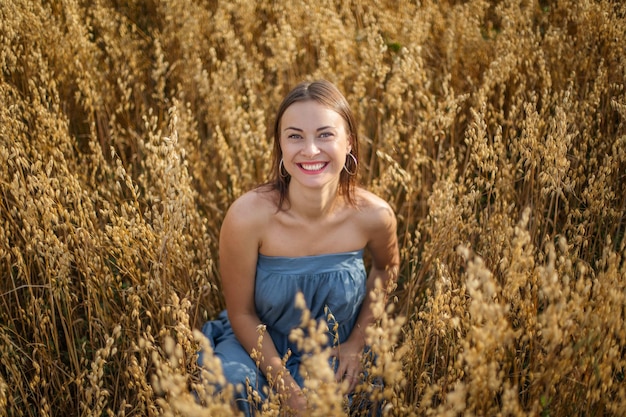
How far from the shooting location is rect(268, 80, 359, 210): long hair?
1997mm

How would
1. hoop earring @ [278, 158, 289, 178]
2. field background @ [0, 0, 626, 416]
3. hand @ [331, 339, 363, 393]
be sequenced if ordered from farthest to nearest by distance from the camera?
hoop earring @ [278, 158, 289, 178], hand @ [331, 339, 363, 393], field background @ [0, 0, 626, 416]

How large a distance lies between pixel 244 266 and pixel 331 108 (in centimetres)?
65

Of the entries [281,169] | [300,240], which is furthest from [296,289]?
[281,169]

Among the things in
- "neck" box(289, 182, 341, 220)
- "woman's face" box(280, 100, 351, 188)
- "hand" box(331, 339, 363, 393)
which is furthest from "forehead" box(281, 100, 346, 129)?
"hand" box(331, 339, 363, 393)

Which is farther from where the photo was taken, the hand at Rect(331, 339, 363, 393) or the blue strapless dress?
the blue strapless dress

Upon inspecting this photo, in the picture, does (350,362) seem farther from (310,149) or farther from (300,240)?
(310,149)

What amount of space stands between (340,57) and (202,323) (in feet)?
4.72

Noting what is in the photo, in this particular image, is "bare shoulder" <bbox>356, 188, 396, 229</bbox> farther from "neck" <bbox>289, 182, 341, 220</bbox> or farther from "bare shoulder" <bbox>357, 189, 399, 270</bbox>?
"neck" <bbox>289, 182, 341, 220</bbox>

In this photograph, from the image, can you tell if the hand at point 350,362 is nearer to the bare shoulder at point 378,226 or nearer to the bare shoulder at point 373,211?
the bare shoulder at point 378,226

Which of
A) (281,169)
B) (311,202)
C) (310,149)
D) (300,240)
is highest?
(310,149)

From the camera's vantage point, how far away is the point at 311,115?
1955 mm

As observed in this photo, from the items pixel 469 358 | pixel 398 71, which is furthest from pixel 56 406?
pixel 398 71

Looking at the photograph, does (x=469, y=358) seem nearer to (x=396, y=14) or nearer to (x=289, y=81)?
(x=289, y=81)

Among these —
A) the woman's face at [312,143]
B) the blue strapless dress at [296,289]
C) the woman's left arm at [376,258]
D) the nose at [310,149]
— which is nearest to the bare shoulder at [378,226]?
the woman's left arm at [376,258]
